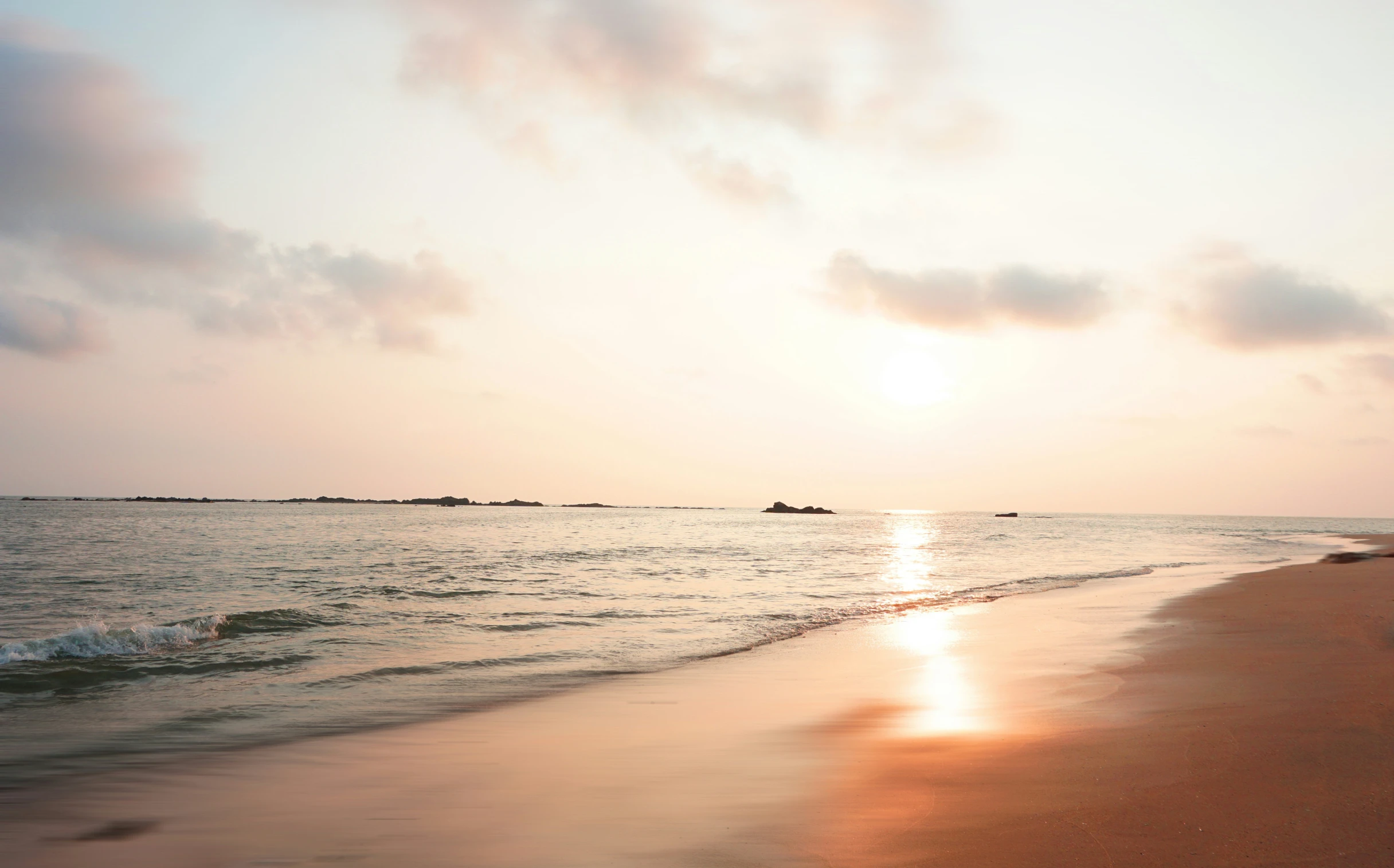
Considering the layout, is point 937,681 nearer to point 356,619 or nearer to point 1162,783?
point 1162,783

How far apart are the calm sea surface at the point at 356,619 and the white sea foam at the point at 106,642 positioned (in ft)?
0.15

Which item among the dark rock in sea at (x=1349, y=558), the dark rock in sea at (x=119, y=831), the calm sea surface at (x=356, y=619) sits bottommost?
the dark rock in sea at (x=1349, y=558)

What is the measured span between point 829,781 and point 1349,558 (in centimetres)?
4440

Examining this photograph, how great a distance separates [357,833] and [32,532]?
214ft

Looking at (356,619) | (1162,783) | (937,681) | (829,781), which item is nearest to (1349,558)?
(937,681)

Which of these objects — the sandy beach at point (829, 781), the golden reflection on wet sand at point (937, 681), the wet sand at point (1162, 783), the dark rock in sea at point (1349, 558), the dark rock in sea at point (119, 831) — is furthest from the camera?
the dark rock in sea at point (1349, 558)

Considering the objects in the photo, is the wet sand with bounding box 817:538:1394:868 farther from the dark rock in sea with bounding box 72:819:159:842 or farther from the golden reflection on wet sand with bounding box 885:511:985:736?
the dark rock in sea with bounding box 72:819:159:842

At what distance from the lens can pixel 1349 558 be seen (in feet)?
124

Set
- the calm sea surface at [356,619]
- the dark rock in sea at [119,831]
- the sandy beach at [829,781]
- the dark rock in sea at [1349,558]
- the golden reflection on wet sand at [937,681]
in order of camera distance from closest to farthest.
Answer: the sandy beach at [829,781], the dark rock in sea at [119,831], the golden reflection on wet sand at [937,681], the calm sea surface at [356,619], the dark rock in sea at [1349,558]

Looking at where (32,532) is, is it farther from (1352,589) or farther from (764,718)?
(1352,589)

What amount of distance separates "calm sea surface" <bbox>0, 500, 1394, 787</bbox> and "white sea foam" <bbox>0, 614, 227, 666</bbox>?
46mm

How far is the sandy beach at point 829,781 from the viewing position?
195 inches

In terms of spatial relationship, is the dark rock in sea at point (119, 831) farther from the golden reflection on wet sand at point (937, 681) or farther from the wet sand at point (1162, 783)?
the golden reflection on wet sand at point (937, 681)

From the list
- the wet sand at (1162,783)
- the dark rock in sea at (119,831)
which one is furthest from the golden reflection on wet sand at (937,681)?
the dark rock in sea at (119,831)
